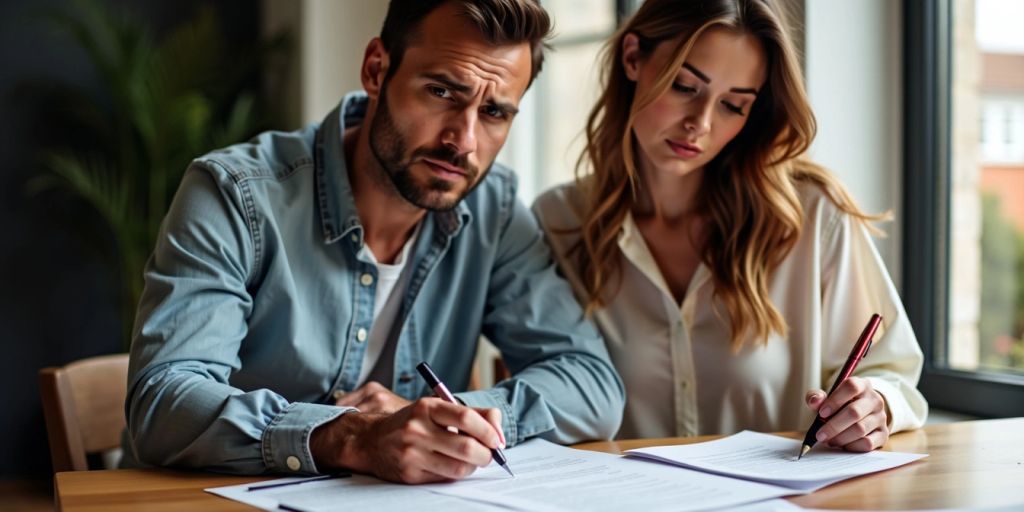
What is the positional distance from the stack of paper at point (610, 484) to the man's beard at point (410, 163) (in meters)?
0.52

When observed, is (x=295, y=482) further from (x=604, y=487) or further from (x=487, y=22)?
(x=487, y=22)

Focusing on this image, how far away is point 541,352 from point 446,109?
1.49 feet

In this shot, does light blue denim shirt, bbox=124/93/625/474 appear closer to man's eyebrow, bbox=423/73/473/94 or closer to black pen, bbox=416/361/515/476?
black pen, bbox=416/361/515/476

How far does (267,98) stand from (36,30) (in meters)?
1.00

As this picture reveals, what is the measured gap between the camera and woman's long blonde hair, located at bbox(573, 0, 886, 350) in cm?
190

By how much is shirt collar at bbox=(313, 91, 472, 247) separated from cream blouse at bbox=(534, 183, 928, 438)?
10.8 inches

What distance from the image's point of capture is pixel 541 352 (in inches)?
72.8

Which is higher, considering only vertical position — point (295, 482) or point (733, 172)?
point (733, 172)

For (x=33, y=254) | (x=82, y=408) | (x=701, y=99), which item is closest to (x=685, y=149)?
(x=701, y=99)

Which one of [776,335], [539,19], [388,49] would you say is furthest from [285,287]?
[776,335]

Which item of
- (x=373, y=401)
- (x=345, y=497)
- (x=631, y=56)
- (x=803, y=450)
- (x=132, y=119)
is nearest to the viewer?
(x=345, y=497)

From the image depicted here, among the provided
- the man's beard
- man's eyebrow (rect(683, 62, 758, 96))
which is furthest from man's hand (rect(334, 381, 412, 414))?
man's eyebrow (rect(683, 62, 758, 96))

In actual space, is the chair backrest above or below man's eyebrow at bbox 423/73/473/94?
below

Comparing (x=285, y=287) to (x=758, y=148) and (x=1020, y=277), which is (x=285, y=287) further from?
(x=1020, y=277)
